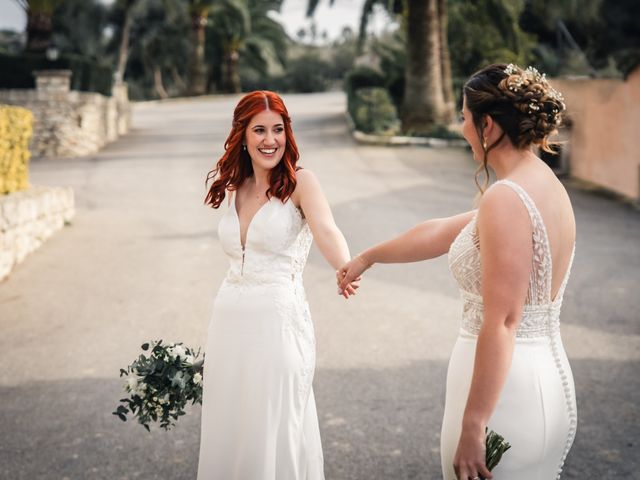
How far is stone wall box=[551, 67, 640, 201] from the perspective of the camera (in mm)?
14367

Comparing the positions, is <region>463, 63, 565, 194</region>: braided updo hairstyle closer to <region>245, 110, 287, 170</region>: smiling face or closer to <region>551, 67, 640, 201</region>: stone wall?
<region>245, 110, 287, 170</region>: smiling face

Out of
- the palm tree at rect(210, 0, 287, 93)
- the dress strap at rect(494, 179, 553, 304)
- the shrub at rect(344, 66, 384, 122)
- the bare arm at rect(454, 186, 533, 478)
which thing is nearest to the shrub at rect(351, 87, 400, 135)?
the shrub at rect(344, 66, 384, 122)

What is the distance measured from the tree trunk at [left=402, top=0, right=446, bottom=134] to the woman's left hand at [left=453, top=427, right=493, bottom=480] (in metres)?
20.5

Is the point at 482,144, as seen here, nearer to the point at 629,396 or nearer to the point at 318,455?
the point at 318,455

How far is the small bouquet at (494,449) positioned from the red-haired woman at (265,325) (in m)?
1.15

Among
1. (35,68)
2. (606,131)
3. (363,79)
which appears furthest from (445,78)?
(35,68)

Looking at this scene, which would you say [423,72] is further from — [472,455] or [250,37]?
[250,37]

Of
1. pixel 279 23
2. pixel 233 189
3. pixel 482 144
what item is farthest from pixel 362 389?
pixel 279 23

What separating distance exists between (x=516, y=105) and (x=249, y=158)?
155 centimetres

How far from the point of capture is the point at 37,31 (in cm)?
2245

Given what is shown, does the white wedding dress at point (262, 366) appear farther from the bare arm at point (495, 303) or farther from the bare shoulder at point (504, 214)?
the bare shoulder at point (504, 214)

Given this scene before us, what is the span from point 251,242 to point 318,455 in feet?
3.33

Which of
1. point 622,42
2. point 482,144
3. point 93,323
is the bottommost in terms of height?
point 93,323

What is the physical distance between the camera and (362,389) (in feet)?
18.6
